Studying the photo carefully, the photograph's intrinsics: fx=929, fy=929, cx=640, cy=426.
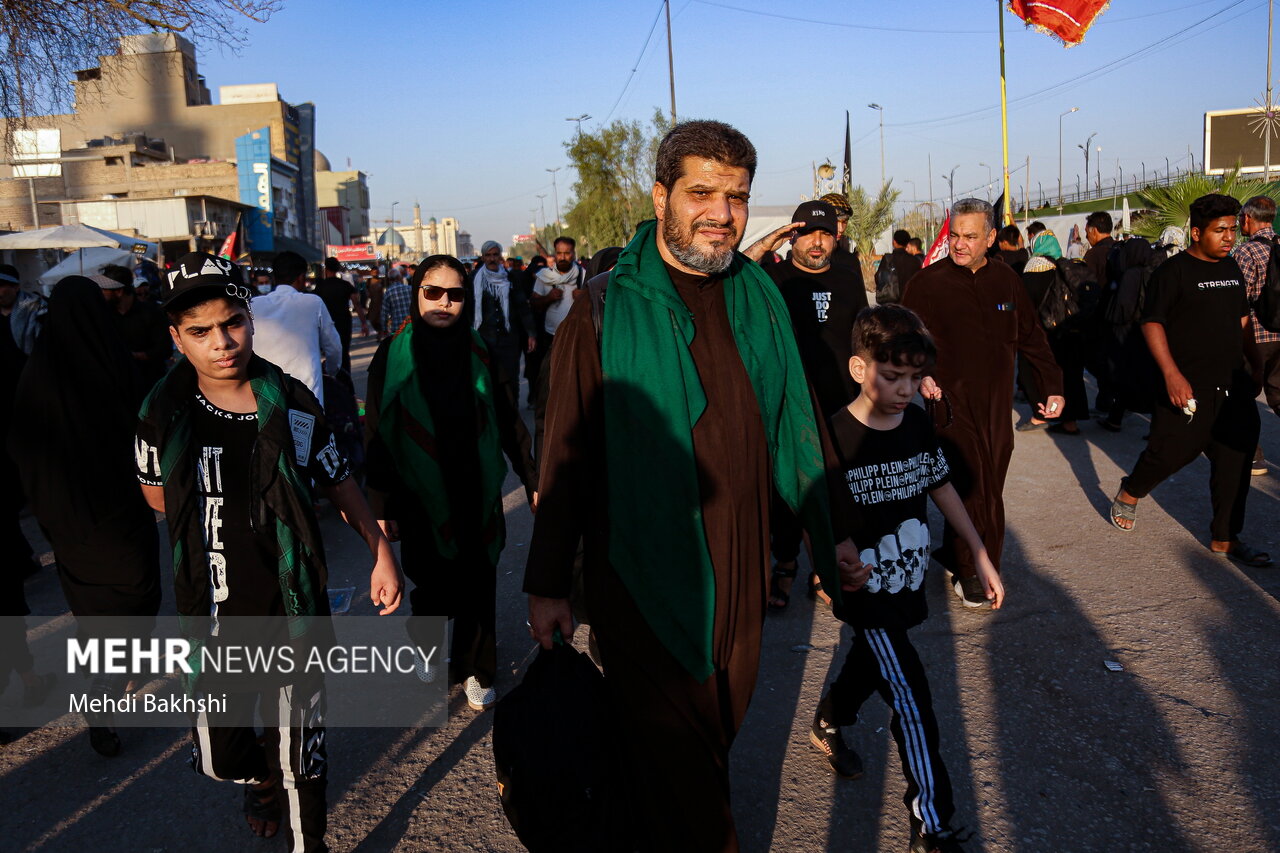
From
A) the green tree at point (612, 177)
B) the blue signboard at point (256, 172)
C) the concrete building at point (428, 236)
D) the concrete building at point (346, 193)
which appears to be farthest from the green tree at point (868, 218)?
the concrete building at point (428, 236)

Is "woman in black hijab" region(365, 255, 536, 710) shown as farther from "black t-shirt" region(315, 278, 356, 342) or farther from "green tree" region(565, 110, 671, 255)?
"green tree" region(565, 110, 671, 255)

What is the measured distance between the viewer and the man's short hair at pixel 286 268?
6.89 meters

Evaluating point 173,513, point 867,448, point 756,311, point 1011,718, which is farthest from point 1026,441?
point 173,513

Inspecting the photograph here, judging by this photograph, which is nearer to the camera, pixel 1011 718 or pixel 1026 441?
pixel 1011 718

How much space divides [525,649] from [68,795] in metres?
1.99

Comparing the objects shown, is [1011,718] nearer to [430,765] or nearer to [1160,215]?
[430,765]

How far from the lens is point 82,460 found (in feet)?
12.7

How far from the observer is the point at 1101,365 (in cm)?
945

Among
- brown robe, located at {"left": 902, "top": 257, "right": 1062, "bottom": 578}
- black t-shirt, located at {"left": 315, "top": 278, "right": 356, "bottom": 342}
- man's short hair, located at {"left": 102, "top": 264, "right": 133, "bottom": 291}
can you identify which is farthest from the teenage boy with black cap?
black t-shirt, located at {"left": 315, "top": 278, "right": 356, "bottom": 342}

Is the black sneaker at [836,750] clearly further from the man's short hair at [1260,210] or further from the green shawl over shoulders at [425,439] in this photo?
the man's short hair at [1260,210]

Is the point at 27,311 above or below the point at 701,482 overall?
above

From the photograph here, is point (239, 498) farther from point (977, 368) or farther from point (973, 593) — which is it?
point (973, 593)

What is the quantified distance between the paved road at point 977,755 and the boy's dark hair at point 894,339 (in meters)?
1.52

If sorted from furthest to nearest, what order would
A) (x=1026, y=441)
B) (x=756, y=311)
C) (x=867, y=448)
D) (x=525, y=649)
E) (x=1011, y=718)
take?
(x=1026, y=441) < (x=525, y=649) < (x=1011, y=718) < (x=867, y=448) < (x=756, y=311)
